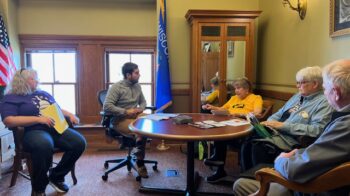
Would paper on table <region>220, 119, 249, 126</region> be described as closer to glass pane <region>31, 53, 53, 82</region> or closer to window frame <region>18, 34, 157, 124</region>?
window frame <region>18, 34, 157, 124</region>

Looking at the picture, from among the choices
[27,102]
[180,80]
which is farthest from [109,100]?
[180,80]

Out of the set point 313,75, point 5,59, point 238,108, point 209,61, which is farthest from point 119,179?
point 313,75

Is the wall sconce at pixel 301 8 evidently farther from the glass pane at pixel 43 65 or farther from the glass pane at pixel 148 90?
the glass pane at pixel 43 65

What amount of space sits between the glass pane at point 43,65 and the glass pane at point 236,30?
257 cm

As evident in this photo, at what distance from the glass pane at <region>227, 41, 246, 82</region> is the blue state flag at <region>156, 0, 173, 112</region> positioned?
827 millimetres

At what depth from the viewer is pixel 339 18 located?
2344 mm

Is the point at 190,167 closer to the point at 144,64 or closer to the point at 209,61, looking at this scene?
the point at 209,61

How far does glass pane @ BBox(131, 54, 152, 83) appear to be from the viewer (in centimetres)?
434

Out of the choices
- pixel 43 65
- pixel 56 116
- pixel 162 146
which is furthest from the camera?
pixel 43 65

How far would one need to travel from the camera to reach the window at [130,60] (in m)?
4.30

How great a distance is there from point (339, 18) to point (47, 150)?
2.61 meters

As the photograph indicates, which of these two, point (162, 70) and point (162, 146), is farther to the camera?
point (162, 146)

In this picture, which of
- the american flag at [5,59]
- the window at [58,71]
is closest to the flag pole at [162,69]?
the window at [58,71]

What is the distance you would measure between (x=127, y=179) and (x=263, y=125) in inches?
56.6
